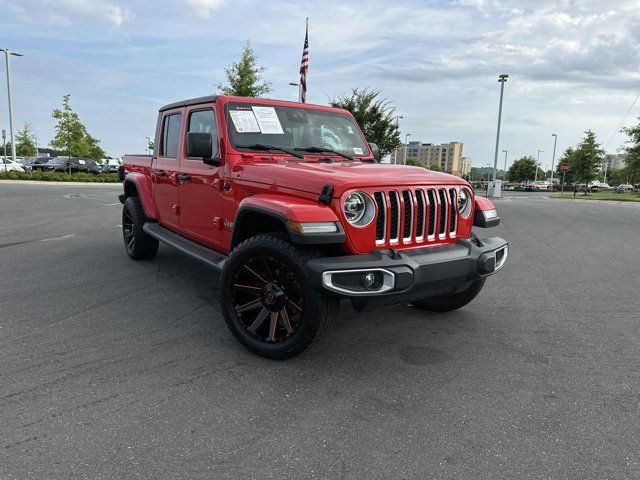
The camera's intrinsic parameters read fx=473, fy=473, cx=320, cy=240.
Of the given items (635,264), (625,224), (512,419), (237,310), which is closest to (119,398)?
(237,310)

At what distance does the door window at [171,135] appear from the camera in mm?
4980

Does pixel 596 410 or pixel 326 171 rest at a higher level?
Result: pixel 326 171

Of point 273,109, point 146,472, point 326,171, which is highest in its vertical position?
point 273,109

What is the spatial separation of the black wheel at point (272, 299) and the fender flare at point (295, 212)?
154 mm

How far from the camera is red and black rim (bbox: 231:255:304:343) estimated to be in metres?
3.19

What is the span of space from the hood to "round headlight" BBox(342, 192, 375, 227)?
85mm

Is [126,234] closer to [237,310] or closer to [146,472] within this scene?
[237,310]

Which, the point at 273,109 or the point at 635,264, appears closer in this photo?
the point at 273,109

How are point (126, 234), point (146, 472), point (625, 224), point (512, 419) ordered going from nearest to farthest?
1. point (146, 472)
2. point (512, 419)
3. point (126, 234)
4. point (625, 224)

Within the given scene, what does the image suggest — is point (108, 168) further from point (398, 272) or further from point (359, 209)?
point (398, 272)

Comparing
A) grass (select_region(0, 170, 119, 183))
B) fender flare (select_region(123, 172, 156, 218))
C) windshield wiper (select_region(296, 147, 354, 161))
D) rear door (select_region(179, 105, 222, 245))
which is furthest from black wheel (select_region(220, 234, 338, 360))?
grass (select_region(0, 170, 119, 183))

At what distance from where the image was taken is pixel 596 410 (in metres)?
2.78

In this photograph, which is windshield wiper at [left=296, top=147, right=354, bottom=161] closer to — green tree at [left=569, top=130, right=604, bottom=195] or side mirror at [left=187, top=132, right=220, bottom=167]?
side mirror at [left=187, top=132, right=220, bottom=167]

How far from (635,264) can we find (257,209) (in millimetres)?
6422
